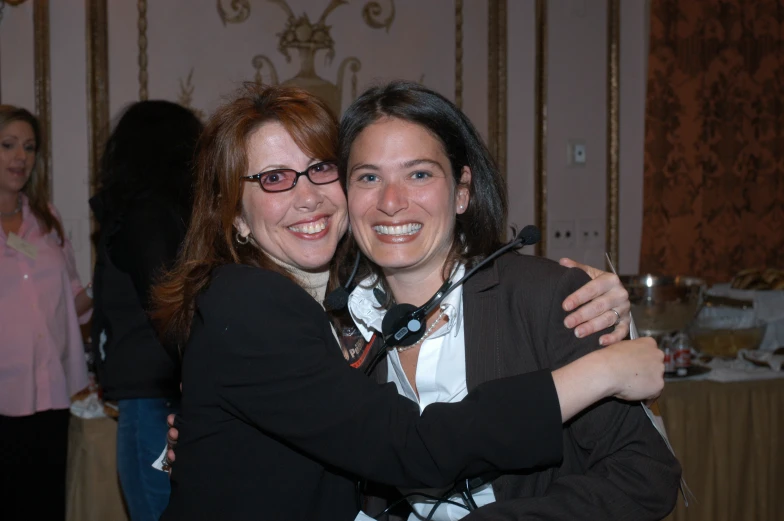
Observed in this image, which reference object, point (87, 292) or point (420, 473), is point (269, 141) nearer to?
point (420, 473)

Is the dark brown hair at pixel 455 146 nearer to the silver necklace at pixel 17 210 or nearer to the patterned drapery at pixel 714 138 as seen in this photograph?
the silver necklace at pixel 17 210

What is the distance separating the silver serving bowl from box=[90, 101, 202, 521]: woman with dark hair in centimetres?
167

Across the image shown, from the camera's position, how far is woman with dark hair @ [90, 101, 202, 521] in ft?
7.45

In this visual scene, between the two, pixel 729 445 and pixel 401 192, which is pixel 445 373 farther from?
pixel 729 445

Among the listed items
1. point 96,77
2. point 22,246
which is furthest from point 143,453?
point 96,77

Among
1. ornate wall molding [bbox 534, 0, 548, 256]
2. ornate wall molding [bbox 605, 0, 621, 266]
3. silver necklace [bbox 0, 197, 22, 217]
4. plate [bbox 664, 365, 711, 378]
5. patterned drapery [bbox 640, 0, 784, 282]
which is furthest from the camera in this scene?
patterned drapery [bbox 640, 0, 784, 282]

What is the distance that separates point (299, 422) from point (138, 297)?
4.02 ft

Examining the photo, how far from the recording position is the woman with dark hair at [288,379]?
1.20m

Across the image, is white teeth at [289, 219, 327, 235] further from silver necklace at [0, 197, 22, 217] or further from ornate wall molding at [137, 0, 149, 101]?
ornate wall molding at [137, 0, 149, 101]

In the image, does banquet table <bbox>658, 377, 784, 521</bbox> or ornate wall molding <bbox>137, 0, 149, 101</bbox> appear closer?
banquet table <bbox>658, 377, 784, 521</bbox>

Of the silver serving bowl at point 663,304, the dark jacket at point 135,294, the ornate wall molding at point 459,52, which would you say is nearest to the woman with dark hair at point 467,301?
the dark jacket at point 135,294

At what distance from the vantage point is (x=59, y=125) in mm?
3732

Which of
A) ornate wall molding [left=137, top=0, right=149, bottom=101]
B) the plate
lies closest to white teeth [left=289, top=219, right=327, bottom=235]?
the plate

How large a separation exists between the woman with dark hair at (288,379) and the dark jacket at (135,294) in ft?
2.28
